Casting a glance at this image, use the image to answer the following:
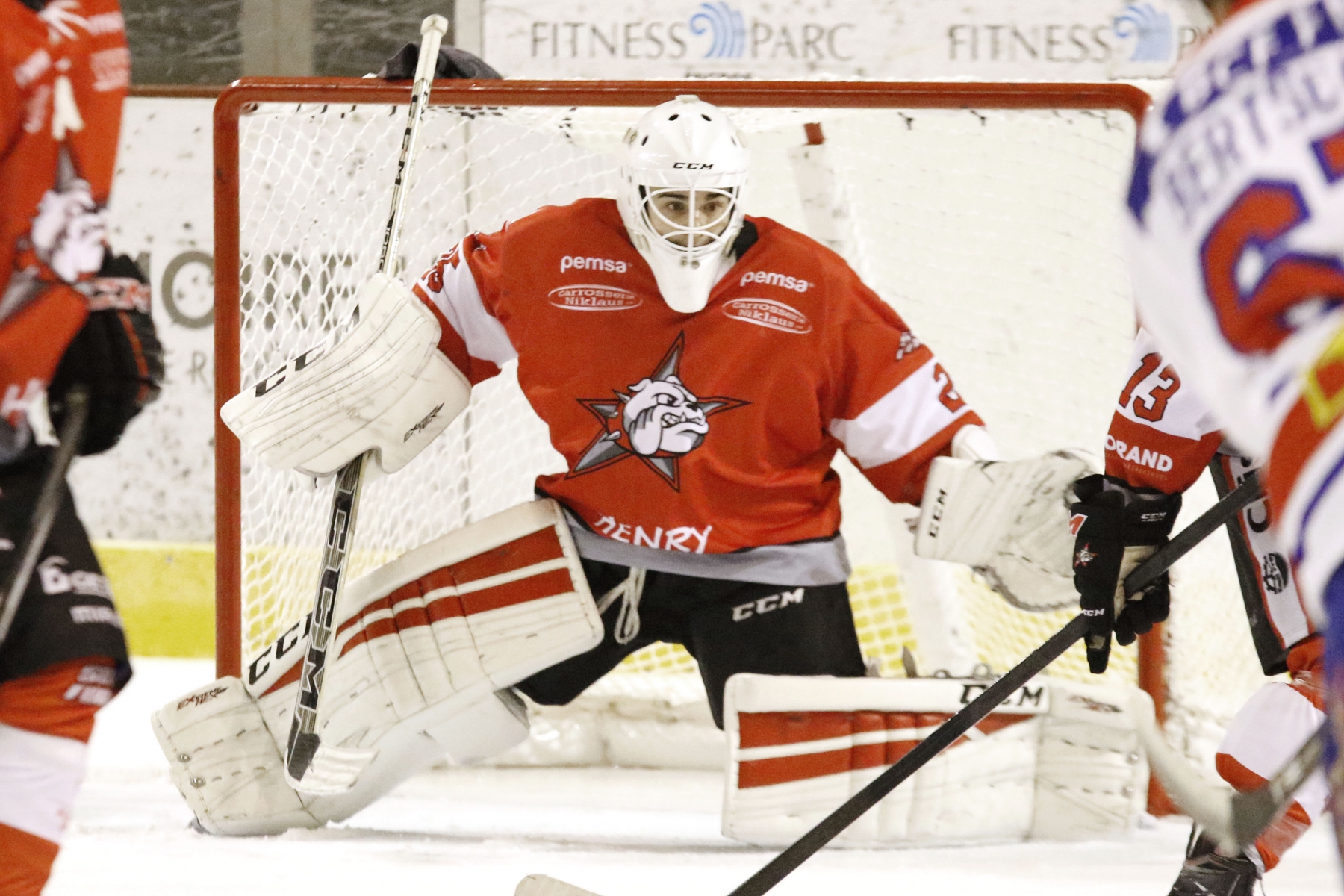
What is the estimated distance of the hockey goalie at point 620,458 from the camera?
2434 mm

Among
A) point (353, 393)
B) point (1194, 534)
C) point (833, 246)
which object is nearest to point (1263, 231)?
point (1194, 534)

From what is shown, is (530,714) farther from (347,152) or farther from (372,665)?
(347,152)

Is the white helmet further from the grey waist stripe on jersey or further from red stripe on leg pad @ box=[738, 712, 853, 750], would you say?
red stripe on leg pad @ box=[738, 712, 853, 750]

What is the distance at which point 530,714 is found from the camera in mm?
3062

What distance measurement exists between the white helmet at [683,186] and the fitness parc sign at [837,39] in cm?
123

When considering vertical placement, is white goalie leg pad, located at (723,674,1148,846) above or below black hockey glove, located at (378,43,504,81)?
below

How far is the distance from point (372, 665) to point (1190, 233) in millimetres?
1917

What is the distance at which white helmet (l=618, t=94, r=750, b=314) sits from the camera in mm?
2352

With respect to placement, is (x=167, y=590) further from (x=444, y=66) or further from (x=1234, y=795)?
(x=1234, y=795)

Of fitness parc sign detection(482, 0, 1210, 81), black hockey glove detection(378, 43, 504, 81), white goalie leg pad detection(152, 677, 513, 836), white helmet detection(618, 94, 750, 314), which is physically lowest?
white goalie leg pad detection(152, 677, 513, 836)

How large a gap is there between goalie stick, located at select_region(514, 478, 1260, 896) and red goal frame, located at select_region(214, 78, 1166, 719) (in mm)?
890

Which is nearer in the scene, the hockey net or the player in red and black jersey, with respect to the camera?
the player in red and black jersey

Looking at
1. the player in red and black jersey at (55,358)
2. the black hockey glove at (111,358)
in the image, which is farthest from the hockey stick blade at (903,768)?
the black hockey glove at (111,358)

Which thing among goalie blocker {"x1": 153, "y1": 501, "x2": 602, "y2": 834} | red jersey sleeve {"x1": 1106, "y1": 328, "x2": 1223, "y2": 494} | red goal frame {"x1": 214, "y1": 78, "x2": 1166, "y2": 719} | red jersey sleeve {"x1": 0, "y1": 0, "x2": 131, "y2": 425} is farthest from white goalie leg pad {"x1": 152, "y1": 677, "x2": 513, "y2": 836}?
red jersey sleeve {"x1": 0, "y1": 0, "x2": 131, "y2": 425}
